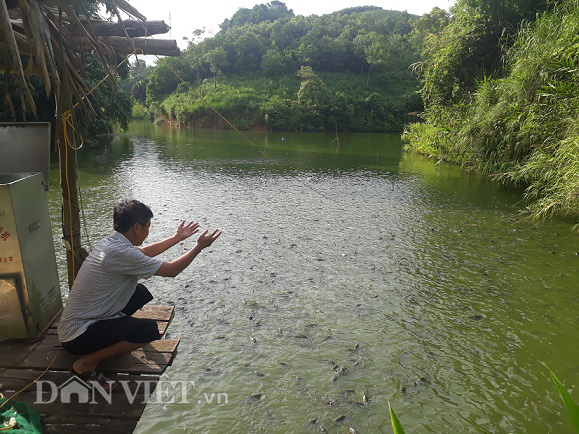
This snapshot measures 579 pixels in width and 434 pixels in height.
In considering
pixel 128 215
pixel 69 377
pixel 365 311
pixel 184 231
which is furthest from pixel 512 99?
pixel 69 377

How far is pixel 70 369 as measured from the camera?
10.2 ft

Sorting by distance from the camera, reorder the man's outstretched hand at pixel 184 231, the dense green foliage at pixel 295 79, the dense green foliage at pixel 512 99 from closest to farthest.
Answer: the man's outstretched hand at pixel 184 231 < the dense green foliage at pixel 512 99 < the dense green foliage at pixel 295 79

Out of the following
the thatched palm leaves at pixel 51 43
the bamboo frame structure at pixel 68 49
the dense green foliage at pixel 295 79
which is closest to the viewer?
the thatched palm leaves at pixel 51 43

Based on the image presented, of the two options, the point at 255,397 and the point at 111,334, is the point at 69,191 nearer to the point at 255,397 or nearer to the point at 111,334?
the point at 111,334

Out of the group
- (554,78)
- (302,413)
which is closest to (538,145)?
(554,78)

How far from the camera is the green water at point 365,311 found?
366 cm

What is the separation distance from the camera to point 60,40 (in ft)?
12.2

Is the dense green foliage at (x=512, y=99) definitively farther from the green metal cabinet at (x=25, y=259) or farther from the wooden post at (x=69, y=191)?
the green metal cabinet at (x=25, y=259)

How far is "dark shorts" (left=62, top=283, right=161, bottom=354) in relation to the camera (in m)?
3.07

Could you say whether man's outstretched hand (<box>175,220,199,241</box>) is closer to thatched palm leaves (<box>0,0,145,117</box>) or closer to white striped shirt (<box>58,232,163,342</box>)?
white striped shirt (<box>58,232,163,342</box>)

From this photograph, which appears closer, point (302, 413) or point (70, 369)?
point (70, 369)

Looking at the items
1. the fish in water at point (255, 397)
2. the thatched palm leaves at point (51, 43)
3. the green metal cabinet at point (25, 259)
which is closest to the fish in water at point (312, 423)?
→ the fish in water at point (255, 397)

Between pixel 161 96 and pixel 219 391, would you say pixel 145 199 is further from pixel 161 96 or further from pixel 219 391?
pixel 161 96

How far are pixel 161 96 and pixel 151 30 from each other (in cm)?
5396
